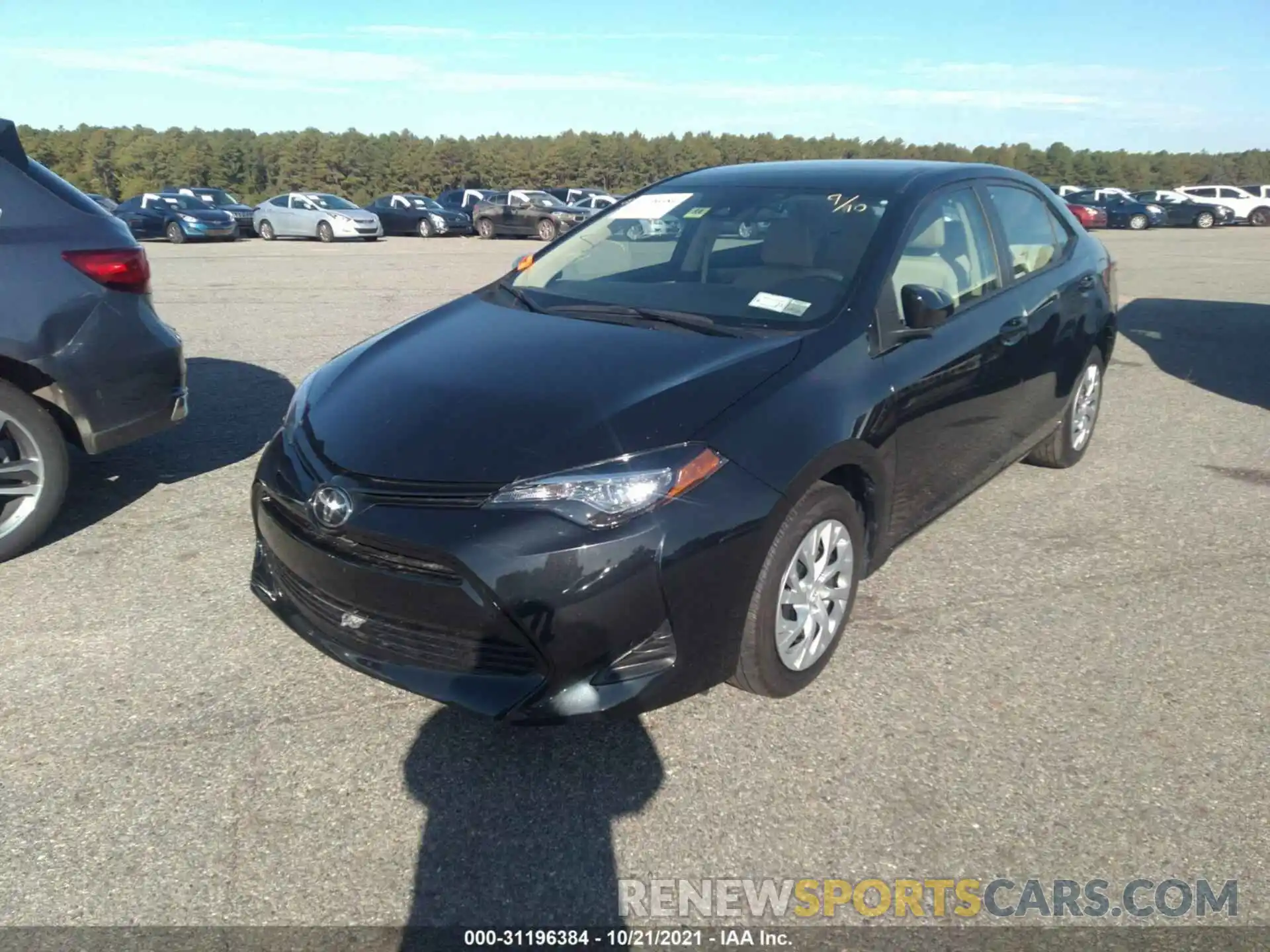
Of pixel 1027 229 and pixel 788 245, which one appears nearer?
pixel 788 245

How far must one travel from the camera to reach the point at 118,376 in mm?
4242

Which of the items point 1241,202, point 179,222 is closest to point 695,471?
point 179,222

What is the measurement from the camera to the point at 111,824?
8.32ft

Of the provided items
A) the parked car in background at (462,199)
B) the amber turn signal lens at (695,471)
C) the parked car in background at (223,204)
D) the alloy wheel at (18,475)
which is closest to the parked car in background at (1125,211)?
the parked car in background at (462,199)

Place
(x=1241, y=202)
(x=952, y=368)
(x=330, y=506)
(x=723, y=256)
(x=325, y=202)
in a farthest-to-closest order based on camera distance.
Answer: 1. (x=1241, y=202)
2. (x=325, y=202)
3. (x=723, y=256)
4. (x=952, y=368)
5. (x=330, y=506)

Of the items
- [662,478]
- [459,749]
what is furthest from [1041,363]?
[459,749]

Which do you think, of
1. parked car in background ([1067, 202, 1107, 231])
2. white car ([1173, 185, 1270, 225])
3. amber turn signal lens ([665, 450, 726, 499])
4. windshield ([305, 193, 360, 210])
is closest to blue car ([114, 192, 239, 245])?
windshield ([305, 193, 360, 210])

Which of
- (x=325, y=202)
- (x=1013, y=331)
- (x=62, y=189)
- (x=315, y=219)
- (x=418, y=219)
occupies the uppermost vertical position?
(x=62, y=189)

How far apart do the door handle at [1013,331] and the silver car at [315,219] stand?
83.6 feet

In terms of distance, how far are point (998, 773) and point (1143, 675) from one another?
893 mm

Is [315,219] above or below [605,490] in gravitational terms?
below

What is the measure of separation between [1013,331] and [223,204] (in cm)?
3097

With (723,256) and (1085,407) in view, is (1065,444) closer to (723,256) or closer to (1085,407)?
(1085,407)

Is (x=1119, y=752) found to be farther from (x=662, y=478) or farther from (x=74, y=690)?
(x=74, y=690)
